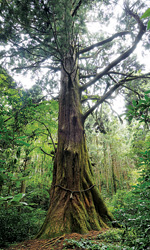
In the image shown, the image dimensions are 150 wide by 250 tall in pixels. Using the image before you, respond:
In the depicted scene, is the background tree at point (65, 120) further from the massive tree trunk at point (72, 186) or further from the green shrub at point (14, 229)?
the green shrub at point (14, 229)

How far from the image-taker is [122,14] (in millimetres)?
4559

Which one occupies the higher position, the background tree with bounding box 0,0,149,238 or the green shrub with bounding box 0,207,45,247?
the background tree with bounding box 0,0,149,238

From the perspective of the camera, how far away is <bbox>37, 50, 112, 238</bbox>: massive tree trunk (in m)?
2.51

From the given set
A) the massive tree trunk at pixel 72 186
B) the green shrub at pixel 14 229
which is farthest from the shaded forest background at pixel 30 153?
the massive tree trunk at pixel 72 186

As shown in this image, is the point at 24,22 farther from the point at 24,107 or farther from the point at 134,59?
the point at 134,59

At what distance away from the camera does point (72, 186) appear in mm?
2914

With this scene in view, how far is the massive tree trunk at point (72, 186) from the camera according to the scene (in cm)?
251

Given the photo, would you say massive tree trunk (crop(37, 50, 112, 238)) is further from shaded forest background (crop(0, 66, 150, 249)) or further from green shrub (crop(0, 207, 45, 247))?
green shrub (crop(0, 207, 45, 247))

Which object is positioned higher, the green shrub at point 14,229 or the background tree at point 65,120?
the background tree at point 65,120

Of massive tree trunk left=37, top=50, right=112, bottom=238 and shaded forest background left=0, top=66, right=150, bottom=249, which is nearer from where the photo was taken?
shaded forest background left=0, top=66, right=150, bottom=249

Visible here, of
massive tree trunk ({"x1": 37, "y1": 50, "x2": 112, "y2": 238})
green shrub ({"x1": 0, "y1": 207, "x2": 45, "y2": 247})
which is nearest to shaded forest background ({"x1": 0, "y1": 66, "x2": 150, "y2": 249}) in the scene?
green shrub ({"x1": 0, "y1": 207, "x2": 45, "y2": 247})

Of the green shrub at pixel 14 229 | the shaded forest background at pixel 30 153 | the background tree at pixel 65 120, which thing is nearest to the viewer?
the shaded forest background at pixel 30 153

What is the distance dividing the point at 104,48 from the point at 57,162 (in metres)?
4.72

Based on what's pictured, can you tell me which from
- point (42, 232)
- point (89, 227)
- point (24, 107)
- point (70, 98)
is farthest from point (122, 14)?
point (42, 232)
